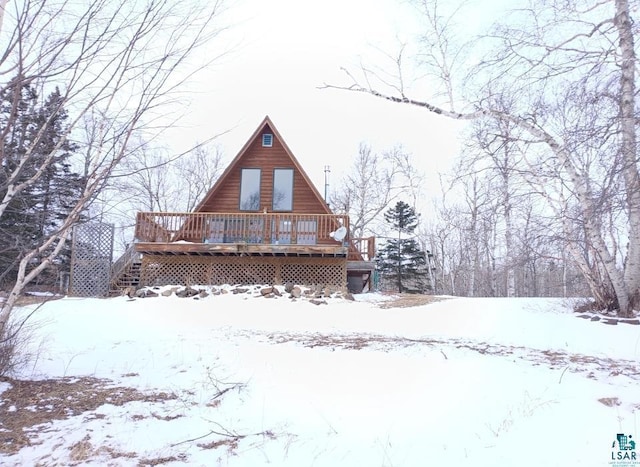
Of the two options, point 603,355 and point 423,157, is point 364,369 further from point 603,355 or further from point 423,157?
point 423,157

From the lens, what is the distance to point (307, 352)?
16.1 feet

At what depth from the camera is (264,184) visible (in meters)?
13.6

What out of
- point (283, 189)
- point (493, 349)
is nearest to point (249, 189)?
point (283, 189)

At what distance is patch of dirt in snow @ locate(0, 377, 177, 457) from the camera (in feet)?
8.31

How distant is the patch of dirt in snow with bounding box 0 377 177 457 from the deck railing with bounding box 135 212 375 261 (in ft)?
26.8

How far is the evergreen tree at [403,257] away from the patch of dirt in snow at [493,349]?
61.1 feet

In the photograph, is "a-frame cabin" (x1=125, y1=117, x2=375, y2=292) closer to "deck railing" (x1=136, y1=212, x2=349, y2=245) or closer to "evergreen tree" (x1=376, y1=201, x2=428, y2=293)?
"deck railing" (x1=136, y1=212, x2=349, y2=245)

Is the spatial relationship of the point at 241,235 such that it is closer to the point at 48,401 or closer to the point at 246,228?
the point at 246,228

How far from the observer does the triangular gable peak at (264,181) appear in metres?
13.4

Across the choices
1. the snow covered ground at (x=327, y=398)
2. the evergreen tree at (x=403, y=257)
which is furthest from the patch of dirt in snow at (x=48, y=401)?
the evergreen tree at (x=403, y=257)

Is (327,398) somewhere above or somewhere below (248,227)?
below

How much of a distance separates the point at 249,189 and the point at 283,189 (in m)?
1.15

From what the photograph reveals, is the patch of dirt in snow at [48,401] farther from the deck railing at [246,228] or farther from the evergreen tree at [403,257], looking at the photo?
the evergreen tree at [403,257]

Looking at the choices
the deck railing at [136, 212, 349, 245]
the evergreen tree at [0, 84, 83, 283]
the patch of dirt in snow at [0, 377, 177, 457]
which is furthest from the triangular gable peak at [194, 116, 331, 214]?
the patch of dirt in snow at [0, 377, 177, 457]
